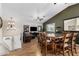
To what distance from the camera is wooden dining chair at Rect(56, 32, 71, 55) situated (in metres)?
1.86

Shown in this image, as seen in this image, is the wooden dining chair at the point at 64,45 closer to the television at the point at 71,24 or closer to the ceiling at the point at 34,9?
the television at the point at 71,24

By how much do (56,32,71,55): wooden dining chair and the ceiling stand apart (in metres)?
0.46

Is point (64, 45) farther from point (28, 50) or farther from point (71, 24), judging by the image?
point (28, 50)

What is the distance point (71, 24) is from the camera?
6.07ft

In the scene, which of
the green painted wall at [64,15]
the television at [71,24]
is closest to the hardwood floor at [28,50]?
the green painted wall at [64,15]

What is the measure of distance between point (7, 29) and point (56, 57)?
1.04 meters

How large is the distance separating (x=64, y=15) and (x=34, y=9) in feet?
1.81

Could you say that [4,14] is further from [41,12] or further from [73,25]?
[73,25]

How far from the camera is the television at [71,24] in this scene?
71.1 inches

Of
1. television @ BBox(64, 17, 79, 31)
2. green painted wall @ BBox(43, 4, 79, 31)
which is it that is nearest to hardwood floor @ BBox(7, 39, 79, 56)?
green painted wall @ BBox(43, 4, 79, 31)

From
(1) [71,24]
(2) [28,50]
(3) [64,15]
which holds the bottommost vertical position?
(2) [28,50]

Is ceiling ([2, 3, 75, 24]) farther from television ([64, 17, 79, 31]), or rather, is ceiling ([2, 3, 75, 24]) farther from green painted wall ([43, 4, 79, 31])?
television ([64, 17, 79, 31])

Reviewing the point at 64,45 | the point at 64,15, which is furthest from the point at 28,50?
the point at 64,15

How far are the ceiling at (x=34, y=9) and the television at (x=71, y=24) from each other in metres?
0.25
